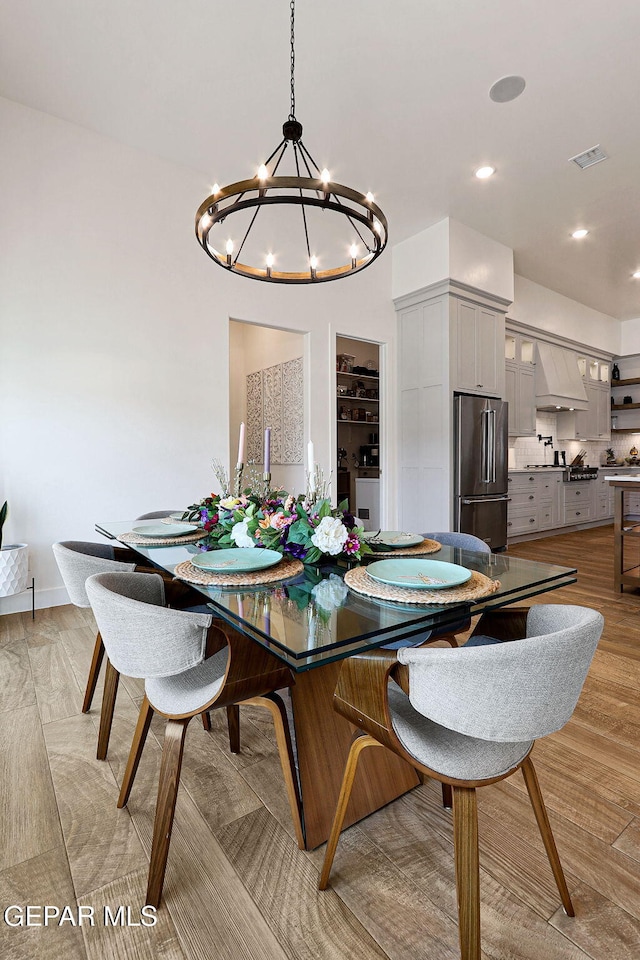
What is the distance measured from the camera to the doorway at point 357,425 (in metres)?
5.95

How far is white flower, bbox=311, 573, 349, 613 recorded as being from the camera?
3.75 ft

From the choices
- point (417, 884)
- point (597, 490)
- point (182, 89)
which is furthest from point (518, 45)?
point (597, 490)

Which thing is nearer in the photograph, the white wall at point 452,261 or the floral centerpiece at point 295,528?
the floral centerpiece at point 295,528

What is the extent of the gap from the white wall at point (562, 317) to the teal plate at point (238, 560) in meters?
5.54

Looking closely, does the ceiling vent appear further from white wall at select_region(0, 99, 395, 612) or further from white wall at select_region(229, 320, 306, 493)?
white wall at select_region(0, 99, 395, 612)

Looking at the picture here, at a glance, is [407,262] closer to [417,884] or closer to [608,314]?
[608,314]

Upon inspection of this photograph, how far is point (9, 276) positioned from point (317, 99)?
2.34 meters

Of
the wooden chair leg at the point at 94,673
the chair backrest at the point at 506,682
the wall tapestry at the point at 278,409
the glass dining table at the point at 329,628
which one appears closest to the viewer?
the chair backrest at the point at 506,682

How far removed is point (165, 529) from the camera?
2.14m

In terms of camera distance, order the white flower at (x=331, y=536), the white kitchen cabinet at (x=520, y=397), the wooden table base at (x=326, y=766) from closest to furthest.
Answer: the wooden table base at (x=326, y=766)
the white flower at (x=331, y=536)
the white kitchen cabinet at (x=520, y=397)

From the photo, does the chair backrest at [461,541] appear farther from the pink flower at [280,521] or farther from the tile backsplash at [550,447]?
the tile backsplash at [550,447]

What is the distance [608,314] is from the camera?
7.79 meters

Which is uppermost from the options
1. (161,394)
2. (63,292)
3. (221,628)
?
(63,292)

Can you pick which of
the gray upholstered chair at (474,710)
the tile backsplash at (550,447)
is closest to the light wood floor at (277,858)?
the gray upholstered chair at (474,710)
